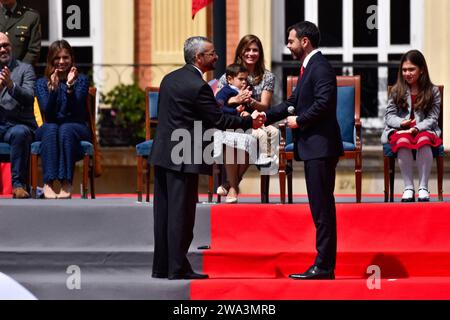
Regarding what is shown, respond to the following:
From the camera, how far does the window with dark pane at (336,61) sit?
1491cm

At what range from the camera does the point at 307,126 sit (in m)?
9.57

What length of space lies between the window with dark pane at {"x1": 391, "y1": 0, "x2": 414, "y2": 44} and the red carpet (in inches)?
199

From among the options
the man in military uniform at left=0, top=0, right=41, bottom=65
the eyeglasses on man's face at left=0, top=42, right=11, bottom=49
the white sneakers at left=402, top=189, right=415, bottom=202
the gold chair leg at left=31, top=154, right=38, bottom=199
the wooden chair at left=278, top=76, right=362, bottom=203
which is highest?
the man in military uniform at left=0, top=0, right=41, bottom=65

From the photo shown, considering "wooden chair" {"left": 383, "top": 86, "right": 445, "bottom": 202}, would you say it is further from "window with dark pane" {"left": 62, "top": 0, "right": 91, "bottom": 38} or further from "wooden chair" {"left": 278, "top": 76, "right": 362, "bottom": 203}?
"window with dark pane" {"left": 62, "top": 0, "right": 91, "bottom": 38}

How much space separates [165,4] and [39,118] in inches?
139

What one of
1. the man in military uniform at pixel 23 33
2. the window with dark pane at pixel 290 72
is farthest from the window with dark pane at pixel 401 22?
the man in military uniform at pixel 23 33

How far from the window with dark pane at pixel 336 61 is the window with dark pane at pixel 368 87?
6.1 inches

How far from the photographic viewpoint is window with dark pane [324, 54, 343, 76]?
48.9 feet

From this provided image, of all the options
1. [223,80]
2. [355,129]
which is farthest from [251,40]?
[355,129]

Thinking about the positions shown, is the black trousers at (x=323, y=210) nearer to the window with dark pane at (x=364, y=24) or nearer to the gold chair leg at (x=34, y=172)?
the gold chair leg at (x=34, y=172)

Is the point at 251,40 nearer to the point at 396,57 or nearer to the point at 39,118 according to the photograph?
the point at 39,118

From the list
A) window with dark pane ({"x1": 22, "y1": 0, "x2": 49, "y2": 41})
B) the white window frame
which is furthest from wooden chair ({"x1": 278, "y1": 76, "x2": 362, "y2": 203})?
window with dark pane ({"x1": 22, "y1": 0, "x2": 49, "y2": 41})

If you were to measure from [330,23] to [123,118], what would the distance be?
238 cm

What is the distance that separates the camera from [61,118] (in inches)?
445
